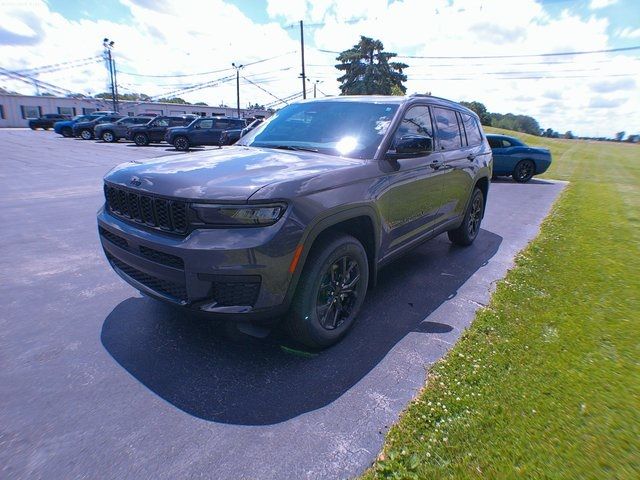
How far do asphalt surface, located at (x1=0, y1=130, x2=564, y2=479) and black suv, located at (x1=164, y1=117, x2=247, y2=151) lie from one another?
17204mm

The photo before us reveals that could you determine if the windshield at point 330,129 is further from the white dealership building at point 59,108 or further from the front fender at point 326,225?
the white dealership building at point 59,108

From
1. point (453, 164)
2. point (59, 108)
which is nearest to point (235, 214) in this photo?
point (453, 164)

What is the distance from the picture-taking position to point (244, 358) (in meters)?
2.82

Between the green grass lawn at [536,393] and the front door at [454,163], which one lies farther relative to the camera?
the front door at [454,163]

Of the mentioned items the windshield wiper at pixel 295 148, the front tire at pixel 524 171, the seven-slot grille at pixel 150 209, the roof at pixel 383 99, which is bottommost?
the front tire at pixel 524 171

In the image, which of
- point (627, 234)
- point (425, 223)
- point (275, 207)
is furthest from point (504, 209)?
point (275, 207)

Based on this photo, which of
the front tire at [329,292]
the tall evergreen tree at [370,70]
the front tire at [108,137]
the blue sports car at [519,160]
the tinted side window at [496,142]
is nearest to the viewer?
the front tire at [329,292]

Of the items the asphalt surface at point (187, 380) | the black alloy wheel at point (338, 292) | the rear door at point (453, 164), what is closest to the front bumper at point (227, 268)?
the black alloy wheel at point (338, 292)

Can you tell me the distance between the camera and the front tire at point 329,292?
2.66m

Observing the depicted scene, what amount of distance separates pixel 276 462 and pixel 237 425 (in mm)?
348

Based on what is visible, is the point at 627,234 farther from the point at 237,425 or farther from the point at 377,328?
the point at 237,425

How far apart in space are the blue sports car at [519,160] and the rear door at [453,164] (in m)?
9.89

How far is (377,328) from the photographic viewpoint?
3316 millimetres

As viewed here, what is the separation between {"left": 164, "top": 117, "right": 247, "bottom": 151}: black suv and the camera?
20.5 metres
